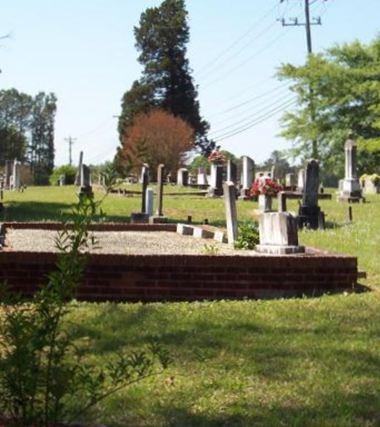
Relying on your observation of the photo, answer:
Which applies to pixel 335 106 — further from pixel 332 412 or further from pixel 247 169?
pixel 332 412

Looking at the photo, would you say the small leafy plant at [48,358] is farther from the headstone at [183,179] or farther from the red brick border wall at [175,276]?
the headstone at [183,179]

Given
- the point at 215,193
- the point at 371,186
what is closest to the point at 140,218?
the point at 215,193

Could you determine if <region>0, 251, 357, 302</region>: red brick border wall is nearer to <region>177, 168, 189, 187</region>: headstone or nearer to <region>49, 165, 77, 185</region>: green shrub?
<region>177, 168, 189, 187</region>: headstone

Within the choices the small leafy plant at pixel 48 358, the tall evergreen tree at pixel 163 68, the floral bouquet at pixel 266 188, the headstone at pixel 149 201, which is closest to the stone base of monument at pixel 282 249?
the small leafy plant at pixel 48 358

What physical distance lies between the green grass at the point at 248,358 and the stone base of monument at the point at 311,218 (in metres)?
8.95

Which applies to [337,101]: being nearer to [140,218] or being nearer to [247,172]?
[247,172]

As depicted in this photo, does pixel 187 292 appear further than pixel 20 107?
No

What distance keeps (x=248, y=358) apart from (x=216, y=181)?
2583 cm

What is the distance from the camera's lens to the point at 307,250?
991 cm

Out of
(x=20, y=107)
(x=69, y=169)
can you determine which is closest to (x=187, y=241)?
(x=69, y=169)

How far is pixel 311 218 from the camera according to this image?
17.5m

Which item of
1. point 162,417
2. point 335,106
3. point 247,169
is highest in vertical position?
point 335,106

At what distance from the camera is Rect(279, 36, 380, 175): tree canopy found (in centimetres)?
4922

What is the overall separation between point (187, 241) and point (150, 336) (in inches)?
271
